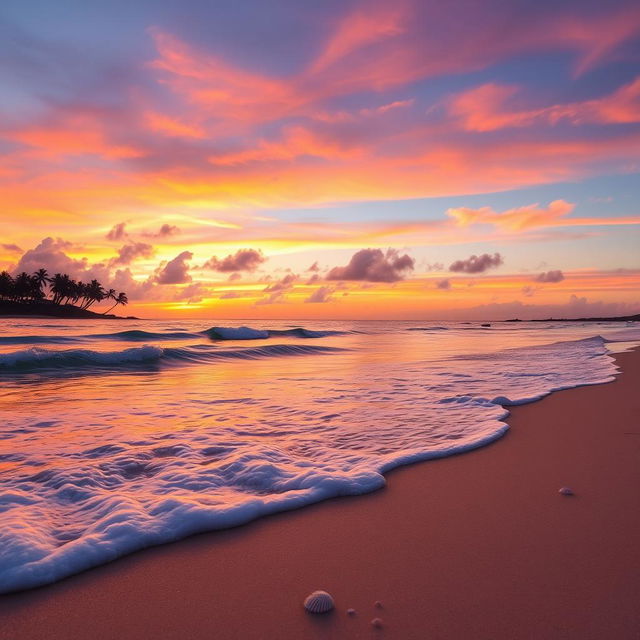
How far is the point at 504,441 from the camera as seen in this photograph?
192 inches

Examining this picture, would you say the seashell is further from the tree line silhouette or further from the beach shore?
the tree line silhouette

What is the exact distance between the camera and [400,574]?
2.38 meters

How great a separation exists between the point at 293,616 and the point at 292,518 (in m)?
1.06

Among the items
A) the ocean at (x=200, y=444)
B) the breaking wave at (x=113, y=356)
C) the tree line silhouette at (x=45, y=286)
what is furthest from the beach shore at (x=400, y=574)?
the tree line silhouette at (x=45, y=286)

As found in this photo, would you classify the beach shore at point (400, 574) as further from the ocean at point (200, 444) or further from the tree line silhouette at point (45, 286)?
the tree line silhouette at point (45, 286)

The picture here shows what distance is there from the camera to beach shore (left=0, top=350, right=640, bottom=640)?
2020 millimetres

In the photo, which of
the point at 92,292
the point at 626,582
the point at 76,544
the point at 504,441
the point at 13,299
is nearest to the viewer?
the point at 626,582

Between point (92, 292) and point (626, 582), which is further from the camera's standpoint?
point (92, 292)

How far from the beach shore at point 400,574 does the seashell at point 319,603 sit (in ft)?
0.13

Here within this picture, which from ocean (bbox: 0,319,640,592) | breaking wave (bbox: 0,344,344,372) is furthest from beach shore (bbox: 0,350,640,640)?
breaking wave (bbox: 0,344,344,372)

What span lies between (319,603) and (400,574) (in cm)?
49

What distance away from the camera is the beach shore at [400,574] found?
6.63ft

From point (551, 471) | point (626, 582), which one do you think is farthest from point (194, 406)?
point (626, 582)

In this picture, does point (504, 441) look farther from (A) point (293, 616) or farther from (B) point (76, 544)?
(B) point (76, 544)
